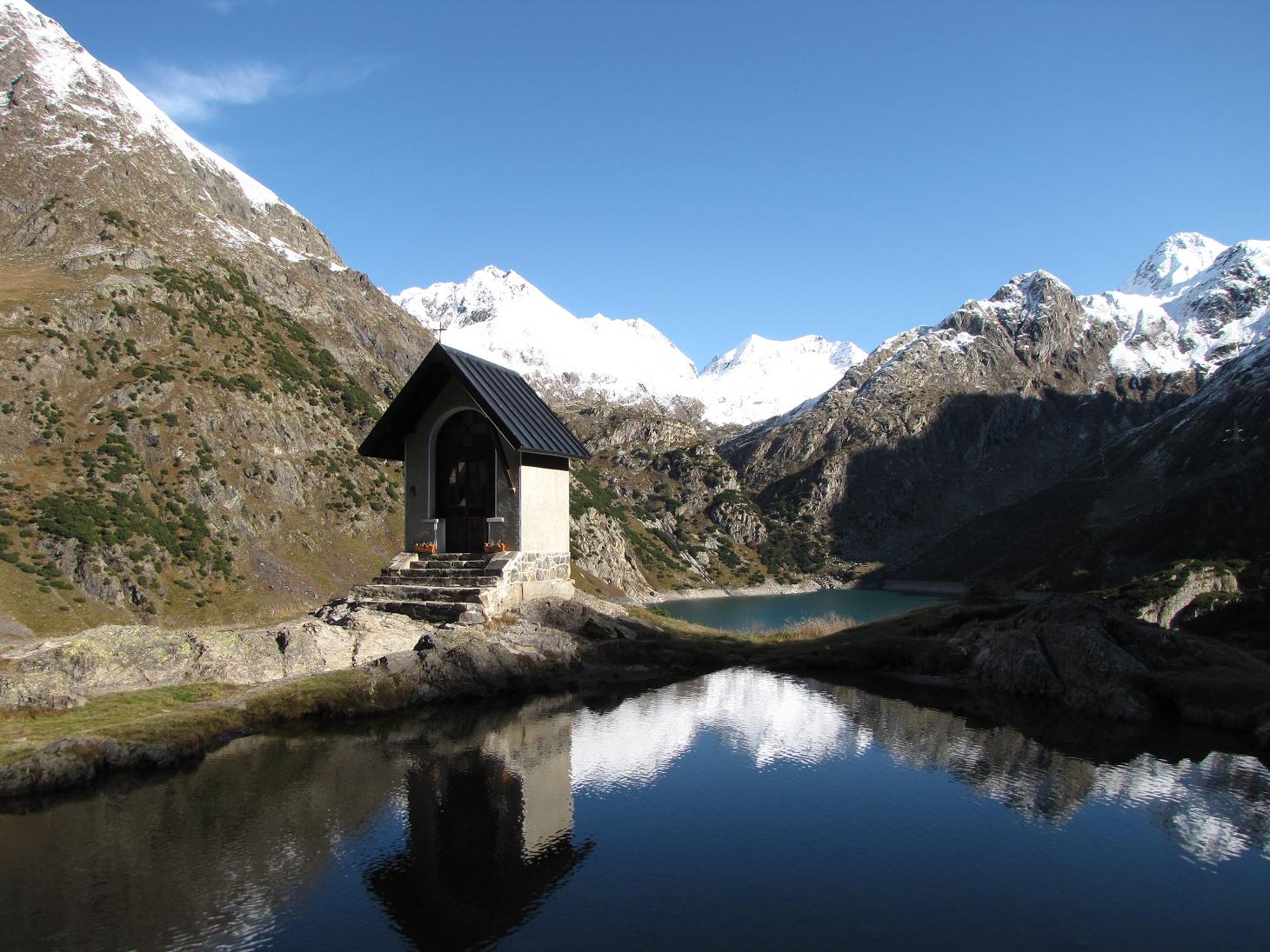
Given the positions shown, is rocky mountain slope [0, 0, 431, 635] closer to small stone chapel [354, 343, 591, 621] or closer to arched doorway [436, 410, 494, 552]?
small stone chapel [354, 343, 591, 621]

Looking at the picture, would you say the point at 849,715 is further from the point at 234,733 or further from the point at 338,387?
the point at 338,387

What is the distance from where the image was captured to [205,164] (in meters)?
199

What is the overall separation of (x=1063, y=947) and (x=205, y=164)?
234162 millimetres

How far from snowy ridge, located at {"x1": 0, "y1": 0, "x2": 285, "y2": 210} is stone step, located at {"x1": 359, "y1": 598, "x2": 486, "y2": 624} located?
159664 mm

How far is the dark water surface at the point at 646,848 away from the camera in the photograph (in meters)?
11.5

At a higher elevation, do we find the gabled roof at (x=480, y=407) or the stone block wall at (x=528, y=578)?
the gabled roof at (x=480, y=407)

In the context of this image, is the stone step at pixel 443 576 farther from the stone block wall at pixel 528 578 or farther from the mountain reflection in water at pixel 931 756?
the mountain reflection in water at pixel 931 756

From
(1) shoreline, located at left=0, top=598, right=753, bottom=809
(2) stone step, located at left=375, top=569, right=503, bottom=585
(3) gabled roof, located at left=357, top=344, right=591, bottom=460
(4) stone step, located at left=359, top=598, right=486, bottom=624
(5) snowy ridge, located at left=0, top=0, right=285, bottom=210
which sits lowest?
(1) shoreline, located at left=0, top=598, right=753, bottom=809

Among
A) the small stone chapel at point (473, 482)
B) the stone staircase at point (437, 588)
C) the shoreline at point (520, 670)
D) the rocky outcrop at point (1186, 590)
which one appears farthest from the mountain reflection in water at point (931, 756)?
the rocky outcrop at point (1186, 590)

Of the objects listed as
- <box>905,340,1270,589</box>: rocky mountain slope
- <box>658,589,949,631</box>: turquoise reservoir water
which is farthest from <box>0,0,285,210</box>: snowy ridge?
<box>905,340,1270,589</box>: rocky mountain slope

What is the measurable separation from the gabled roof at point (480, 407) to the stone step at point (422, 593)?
5.79 metres

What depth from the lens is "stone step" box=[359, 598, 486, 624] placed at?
1107 inches

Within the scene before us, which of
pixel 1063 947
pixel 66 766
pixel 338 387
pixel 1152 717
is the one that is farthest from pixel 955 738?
pixel 338 387

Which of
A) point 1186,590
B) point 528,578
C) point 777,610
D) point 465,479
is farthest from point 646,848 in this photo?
point 777,610
